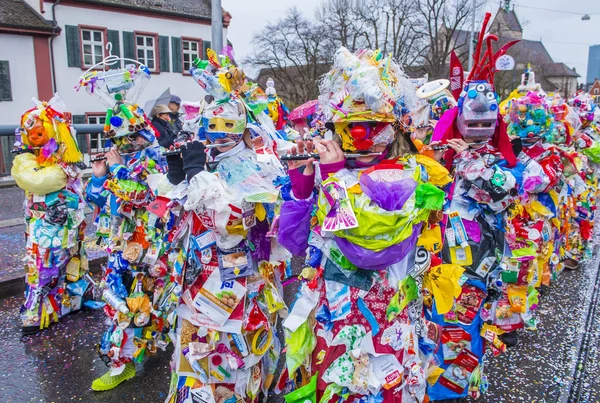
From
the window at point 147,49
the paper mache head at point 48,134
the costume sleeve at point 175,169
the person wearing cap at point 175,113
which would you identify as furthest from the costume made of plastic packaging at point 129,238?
the window at point 147,49

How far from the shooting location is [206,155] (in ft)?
9.55

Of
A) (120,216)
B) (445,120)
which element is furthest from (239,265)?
(445,120)

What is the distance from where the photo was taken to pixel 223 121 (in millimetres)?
2787

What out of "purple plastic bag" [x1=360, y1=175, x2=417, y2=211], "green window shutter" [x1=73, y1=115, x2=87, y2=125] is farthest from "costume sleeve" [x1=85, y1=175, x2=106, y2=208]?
"green window shutter" [x1=73, y1=115, x2=87, y2=125]

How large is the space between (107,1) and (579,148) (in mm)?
19115

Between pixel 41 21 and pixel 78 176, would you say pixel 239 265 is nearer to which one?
pixel 78 176

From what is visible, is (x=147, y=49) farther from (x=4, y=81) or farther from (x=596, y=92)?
(x=596, y=92)

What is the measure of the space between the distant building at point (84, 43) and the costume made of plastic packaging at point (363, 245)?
18.7 m

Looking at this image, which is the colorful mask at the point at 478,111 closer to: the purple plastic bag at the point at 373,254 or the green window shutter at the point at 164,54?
the purple plastic bag at the point at 373,254

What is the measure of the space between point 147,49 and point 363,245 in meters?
21.7

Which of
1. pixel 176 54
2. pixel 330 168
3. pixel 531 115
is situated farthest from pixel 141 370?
pixel 176 54

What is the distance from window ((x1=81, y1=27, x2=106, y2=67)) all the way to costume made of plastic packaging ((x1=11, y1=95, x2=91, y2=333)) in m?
17.2

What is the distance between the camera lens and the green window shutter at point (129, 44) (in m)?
20.6

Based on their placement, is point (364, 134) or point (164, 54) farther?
point (164, 54)
